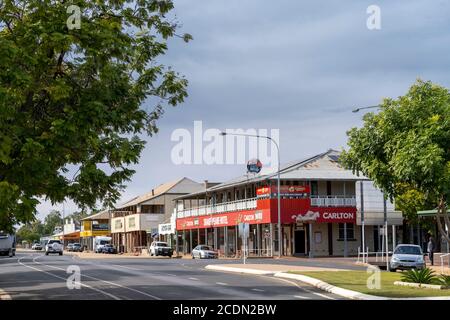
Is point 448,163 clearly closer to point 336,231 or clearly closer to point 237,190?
point 336,231

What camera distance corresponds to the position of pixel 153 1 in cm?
2014

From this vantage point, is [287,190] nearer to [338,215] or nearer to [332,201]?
[332,201]

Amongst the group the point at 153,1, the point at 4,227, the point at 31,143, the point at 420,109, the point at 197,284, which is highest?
the point at 153,1

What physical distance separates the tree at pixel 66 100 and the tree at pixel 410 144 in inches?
314

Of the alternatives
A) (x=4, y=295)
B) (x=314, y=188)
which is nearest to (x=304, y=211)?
(x=314, y=188)

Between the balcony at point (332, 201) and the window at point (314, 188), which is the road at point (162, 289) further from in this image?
the window at point (314, 188)

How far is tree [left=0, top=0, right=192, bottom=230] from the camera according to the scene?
53.6ft

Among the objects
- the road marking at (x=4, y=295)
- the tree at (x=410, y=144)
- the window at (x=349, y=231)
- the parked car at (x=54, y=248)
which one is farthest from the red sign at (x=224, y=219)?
the road marking at (x=4, y=295)

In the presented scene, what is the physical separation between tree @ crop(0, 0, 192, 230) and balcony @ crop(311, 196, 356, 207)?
4430 centimetres

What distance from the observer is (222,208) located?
242ft

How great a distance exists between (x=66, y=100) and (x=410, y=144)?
1085 cm
